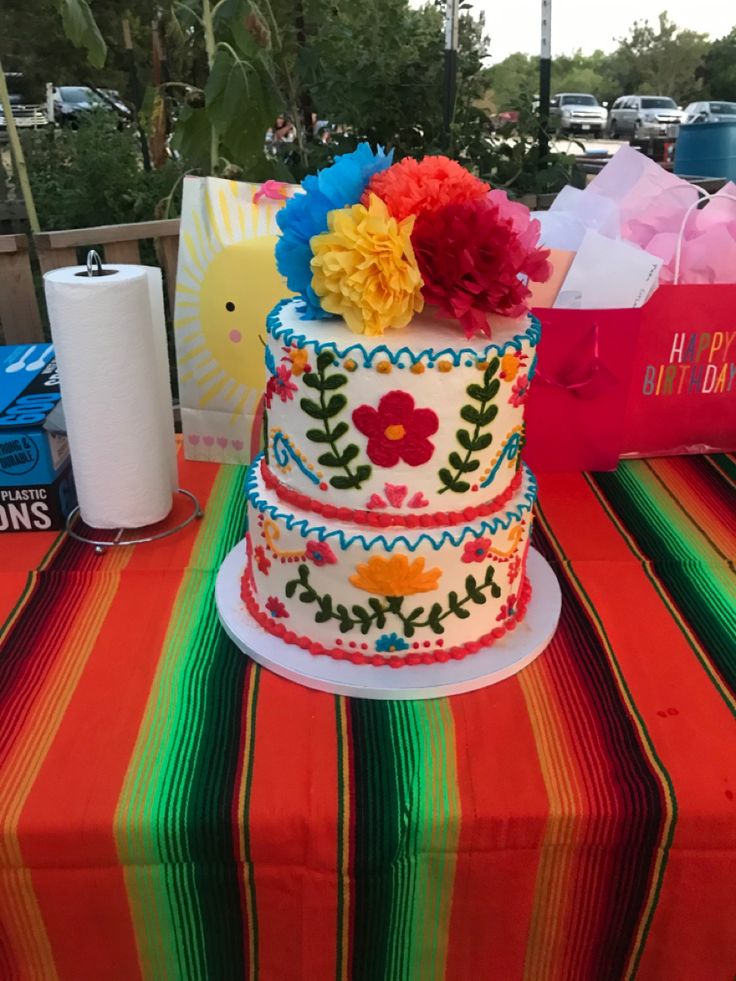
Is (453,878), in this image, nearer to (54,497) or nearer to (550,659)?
(550,659)

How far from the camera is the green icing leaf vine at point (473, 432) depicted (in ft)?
2.17

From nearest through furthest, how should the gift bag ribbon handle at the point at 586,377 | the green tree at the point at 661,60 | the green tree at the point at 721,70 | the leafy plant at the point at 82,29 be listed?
the gift bag ribbon handle at the point at 586,377 → the leafy plant at the point at 82,29 → the green tree at the point at 721,70 → the green tree at the point at 661,60

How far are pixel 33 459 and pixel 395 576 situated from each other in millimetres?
500

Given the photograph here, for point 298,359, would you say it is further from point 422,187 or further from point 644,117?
point 644,117

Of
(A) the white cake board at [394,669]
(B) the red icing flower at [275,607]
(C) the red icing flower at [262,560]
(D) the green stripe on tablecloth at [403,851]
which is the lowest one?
(D) the green stripe on tablecloth at [403,851]

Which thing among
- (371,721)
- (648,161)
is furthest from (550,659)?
(648,161)

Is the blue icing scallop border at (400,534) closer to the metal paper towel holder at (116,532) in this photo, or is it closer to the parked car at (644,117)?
the metal paper towel holder at (116,532)

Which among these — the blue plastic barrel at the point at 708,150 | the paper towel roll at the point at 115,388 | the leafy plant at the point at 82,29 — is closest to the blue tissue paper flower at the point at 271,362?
the paper towel roll at the point at 115,388

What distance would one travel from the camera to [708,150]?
4660 millimetres

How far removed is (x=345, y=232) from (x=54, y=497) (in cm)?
54

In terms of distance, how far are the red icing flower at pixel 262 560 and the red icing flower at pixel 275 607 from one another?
0.03m

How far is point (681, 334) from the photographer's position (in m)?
1.09

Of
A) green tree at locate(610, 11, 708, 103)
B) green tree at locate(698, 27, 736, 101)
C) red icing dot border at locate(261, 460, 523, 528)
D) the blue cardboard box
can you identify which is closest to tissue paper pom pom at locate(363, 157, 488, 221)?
red icing dot border at locate(261, 460, 523, 528)

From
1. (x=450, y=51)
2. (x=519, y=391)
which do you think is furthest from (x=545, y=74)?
(x=519, y=391)
